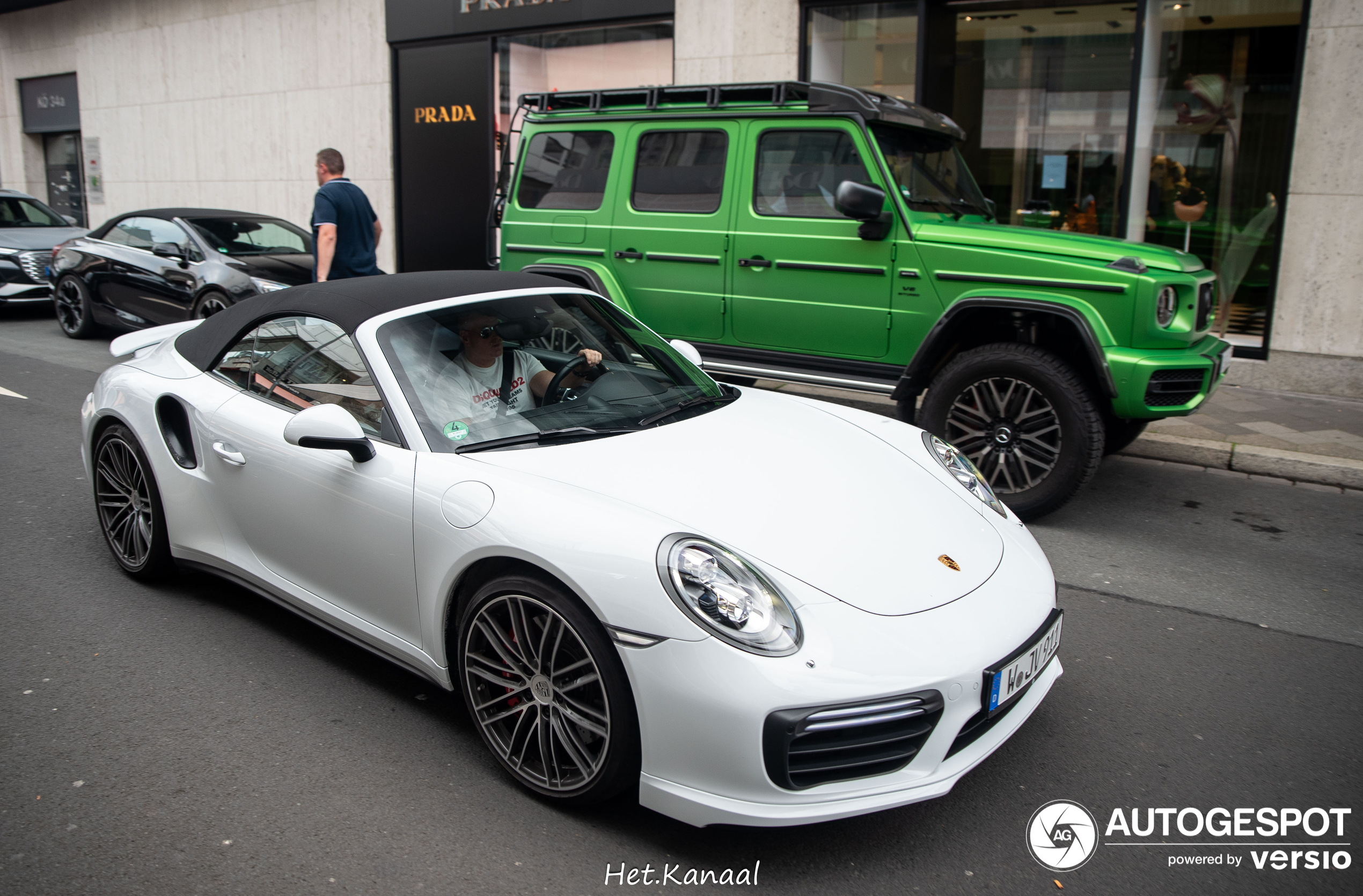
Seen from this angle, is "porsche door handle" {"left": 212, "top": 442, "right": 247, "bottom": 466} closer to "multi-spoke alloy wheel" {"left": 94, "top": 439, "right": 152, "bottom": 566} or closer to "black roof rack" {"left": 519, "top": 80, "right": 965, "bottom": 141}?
"multi-spoke alloy wheel" {"left": 94, "top": 439, "right": 152, "bottom": 566}

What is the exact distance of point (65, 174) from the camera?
21.4 metres

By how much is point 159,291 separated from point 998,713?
9588 mm

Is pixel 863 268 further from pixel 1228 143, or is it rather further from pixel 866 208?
pixel 1228 143

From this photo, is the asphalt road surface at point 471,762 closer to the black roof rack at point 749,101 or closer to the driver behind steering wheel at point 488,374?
the driver behind steering wheel at point 488,374

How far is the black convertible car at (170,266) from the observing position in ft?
31.2

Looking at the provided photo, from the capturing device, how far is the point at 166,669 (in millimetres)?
3598

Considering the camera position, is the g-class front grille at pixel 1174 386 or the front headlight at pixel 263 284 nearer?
the g-class front grille at pixel 1174 386

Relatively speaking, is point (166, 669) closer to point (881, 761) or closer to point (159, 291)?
point (881, 761)

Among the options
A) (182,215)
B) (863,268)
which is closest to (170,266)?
(182,215)

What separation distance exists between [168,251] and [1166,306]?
894cm

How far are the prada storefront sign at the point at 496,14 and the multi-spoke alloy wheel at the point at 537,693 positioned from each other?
34.3 feet

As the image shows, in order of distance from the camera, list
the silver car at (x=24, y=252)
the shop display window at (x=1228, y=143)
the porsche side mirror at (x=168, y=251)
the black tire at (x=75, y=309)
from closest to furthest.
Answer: the shop display window at (x=1228, y=143)
the porsche side mirror at (x=168, y=251)
the black tire at (x=75, y=309)
the silver car at (x=24, y=252)

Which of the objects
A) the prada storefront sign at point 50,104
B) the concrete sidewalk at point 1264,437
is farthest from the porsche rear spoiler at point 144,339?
the prada storefront sign at point 50,104

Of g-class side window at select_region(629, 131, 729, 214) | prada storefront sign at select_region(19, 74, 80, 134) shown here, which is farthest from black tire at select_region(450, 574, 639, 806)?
prada storefront sign at select_region(19, 74, 80, 134)
